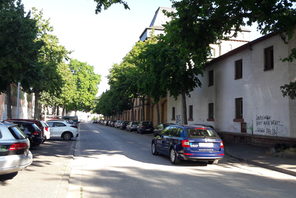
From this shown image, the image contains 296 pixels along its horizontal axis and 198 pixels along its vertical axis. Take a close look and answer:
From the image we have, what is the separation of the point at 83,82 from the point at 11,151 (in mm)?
62366

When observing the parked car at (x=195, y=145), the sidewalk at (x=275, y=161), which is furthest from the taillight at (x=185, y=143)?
the sidewalk at (x=275, y=161)

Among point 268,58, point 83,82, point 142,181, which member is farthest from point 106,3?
point 83,82

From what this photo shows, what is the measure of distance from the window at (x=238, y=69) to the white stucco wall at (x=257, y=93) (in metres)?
0.30

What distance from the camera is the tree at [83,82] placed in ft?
221

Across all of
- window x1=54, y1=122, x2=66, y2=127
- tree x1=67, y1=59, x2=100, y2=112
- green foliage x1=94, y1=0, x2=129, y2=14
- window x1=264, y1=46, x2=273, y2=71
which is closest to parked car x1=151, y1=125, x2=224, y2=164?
green foliage x1=94, y1=0, x2=129, y2=14

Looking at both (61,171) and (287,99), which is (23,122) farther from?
(287,99)

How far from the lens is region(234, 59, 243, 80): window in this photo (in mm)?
21219

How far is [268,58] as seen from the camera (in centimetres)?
1788

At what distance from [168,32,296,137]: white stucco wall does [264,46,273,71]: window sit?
0.20m

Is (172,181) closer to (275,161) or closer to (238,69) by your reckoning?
(275,161)

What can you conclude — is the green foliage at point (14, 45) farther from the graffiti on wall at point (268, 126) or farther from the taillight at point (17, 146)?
the graffiti on wall at point (268, 126)

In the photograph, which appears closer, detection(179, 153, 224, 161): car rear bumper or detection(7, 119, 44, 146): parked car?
detection(179, 153, 224, 161): car rear bumper

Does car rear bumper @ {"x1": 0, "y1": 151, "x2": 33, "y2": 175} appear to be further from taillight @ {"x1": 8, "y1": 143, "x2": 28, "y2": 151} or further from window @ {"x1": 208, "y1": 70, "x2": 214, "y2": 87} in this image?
window @ {"x1": 208, "y1": 70, "x2": 214, "y2": 87}

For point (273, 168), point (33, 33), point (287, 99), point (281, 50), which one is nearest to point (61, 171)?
point (273, 168)
